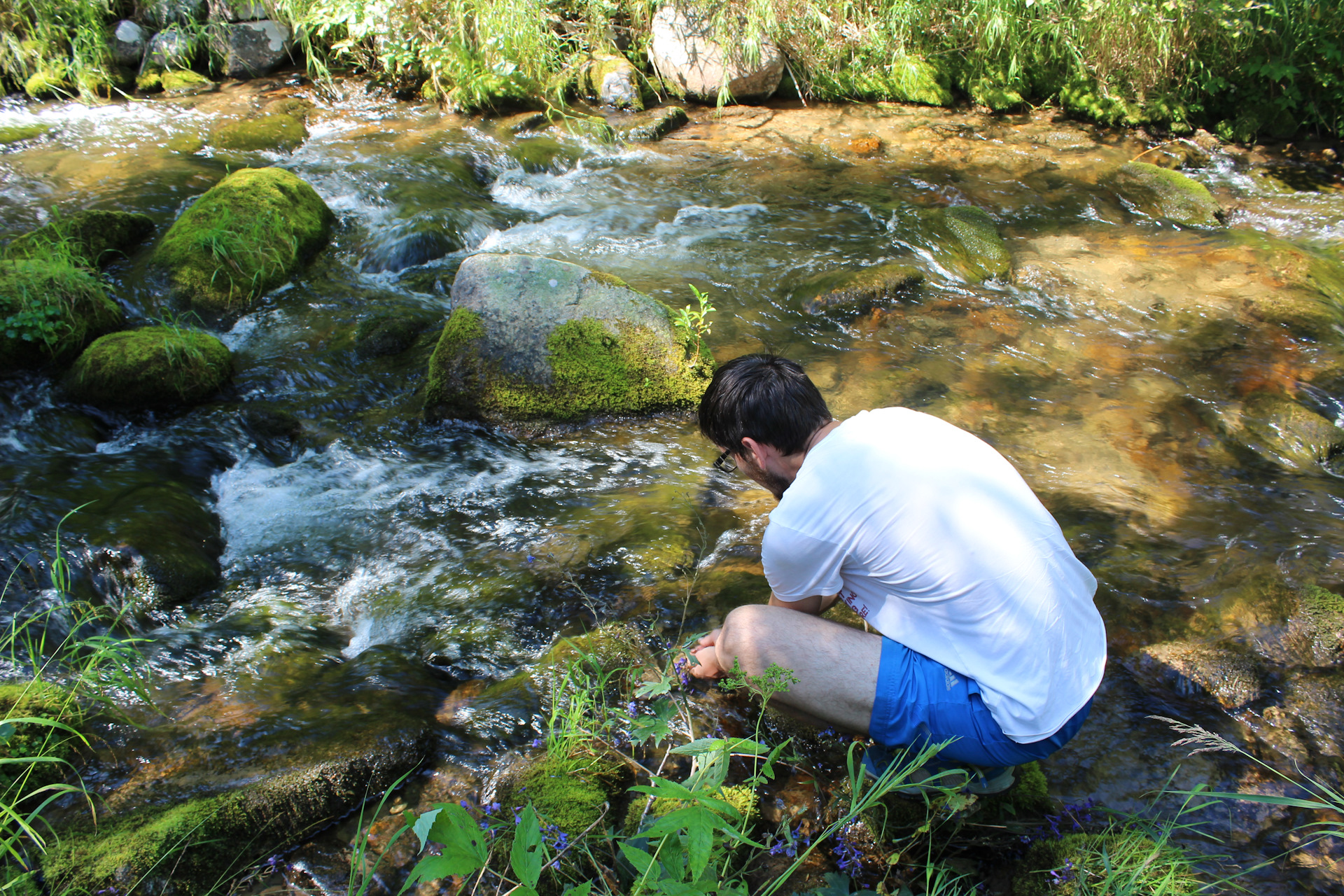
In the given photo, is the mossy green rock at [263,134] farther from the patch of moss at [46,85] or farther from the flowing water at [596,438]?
the patch of moss at [46,85]

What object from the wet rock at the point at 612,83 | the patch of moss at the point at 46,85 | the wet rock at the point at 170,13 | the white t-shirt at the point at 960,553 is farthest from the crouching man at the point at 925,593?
the wet rock at the point at 170,13

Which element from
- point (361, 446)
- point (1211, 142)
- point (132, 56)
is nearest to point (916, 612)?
point (361, 446)

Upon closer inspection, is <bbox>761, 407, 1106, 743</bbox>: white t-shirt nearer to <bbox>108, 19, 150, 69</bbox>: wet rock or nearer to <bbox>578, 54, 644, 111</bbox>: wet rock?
<bbox>578, 54, 644, 111</bbox>: wet rock

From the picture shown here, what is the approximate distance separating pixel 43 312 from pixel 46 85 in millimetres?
6483

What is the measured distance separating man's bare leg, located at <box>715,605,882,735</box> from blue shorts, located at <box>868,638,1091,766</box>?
49 mm

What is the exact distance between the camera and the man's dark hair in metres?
2.33

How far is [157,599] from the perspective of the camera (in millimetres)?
3266

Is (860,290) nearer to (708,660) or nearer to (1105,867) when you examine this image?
(708,660)

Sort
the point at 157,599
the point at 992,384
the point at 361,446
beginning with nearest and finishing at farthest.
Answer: the point at 157,599 < the point at 361,446 < the point at 992,384

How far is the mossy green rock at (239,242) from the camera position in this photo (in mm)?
5438

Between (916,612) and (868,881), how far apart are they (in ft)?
2.64

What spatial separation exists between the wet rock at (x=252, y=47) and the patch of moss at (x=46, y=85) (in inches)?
69.0

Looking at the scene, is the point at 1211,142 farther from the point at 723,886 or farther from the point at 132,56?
the point at 132,56

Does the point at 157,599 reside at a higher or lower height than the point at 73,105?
lower
